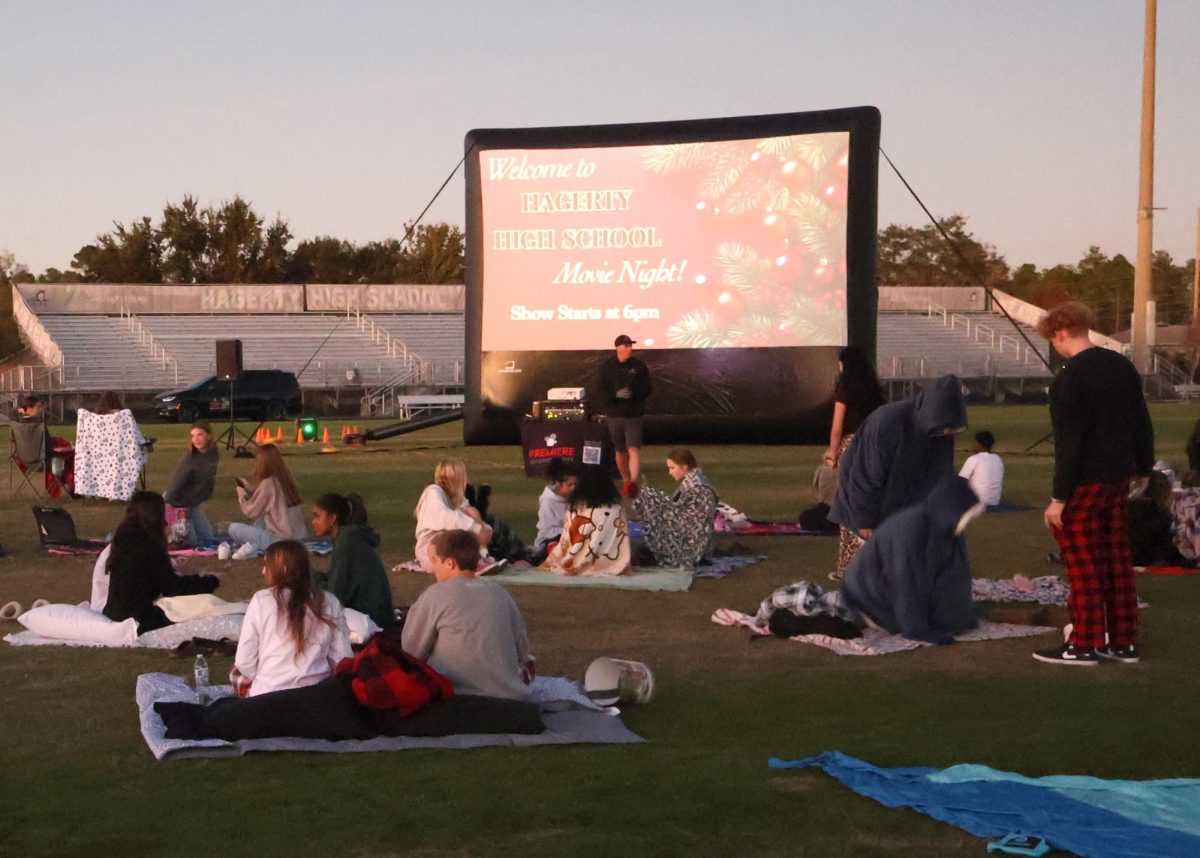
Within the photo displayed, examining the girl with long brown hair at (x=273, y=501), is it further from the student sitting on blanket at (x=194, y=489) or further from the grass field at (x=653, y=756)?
A: the grass field at (x=653, y=756)

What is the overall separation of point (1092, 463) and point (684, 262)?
1592 cm

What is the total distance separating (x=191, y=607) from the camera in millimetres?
8805

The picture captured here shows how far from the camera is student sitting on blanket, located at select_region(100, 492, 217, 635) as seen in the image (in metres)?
8.61

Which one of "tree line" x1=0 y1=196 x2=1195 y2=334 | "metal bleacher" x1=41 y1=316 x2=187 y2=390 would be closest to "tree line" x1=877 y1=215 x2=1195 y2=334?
"tree line" x1=0 y1=196 x2=1195 y2=334

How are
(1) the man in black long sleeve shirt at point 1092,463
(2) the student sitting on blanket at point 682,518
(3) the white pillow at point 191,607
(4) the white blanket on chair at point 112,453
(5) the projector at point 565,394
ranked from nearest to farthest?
1. (1) the man in black long sleeve shirt at point 1092,463
2. (3) the white pillow at point 191,607
3. (2) the student sitting on blanket at point 682,518
4. (4) the white blanket on chair at point 112,453
5. (5) the projector at point 565,394

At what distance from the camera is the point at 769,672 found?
7691mm

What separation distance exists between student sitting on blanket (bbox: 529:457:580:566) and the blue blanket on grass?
19.9 ft

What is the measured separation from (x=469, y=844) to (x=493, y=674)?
1483 mm

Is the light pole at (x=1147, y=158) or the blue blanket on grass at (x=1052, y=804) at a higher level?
the light pole at (x=1147, y=158)

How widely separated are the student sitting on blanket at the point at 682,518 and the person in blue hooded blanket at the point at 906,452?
2345 millimetres

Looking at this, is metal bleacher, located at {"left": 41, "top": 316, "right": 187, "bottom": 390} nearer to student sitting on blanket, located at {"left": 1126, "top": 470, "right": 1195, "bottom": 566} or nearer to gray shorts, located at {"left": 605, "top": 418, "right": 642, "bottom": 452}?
gray shorts, located at {"left": 605, "top": 418, "right": 642, "bottom": 452}

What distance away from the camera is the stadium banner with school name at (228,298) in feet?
191

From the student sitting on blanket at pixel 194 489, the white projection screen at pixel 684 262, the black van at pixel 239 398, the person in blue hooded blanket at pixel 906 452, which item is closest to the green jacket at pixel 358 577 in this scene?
the person in blue hooded blanket at pixel 906 452

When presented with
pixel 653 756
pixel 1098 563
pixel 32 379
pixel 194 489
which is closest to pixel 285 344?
pixel 32 379
